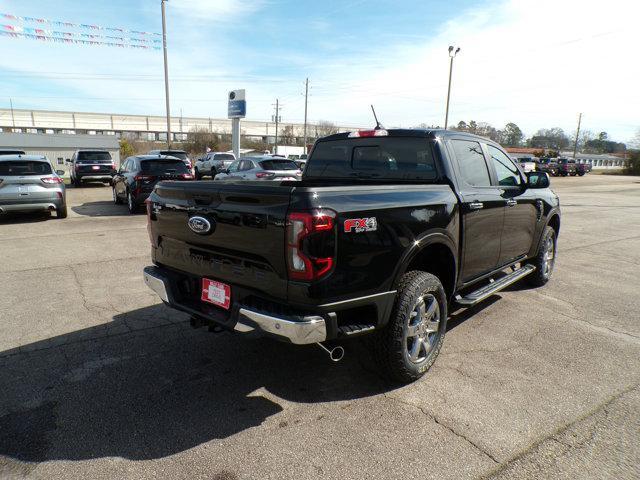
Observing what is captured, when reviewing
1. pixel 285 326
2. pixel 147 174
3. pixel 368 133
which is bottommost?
pixel 285 326

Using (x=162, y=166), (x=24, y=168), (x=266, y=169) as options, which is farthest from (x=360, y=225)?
(x=266, y=169)

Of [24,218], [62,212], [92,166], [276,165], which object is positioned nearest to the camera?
[62,212]

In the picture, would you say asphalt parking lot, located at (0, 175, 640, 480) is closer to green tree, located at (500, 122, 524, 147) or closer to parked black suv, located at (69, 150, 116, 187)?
parked black suv, located at (69, 150, 116, 187)

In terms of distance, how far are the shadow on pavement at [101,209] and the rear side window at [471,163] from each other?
10.7 metres

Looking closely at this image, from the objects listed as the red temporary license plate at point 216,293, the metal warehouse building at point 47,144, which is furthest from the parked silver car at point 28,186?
the metal warehouse building at point 47,144

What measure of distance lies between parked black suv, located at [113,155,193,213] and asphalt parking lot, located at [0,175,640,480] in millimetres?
7375

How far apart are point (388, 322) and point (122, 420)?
6.12 ft

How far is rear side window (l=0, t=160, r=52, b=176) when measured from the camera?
10195 mm

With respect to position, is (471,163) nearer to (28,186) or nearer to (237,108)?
(28,186)

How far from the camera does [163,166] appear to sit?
12.7m

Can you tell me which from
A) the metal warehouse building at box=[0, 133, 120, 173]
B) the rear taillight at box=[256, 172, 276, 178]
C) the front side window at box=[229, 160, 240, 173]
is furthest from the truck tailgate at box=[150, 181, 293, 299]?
the metal warehouse building at box=[0, 133, 120, 173]

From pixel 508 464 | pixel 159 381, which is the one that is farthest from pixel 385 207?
pixel 159 381

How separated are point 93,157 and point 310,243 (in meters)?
21.6

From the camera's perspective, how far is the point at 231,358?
12.2 feet
